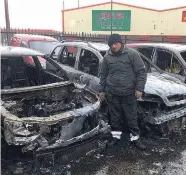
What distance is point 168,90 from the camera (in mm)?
5055

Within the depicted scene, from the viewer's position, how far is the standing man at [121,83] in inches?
170

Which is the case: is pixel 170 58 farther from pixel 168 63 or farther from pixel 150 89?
pixel 150 89

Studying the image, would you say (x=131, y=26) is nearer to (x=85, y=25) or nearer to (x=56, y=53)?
(x=85, y=25)

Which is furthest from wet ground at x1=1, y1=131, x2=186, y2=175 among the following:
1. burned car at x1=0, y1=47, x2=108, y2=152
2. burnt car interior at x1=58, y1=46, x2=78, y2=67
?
burnt car interior at x1=58, y1=46, x2=78, y2=67

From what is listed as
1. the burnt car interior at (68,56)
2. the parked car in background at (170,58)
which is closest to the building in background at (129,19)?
the parked car in background at (170,58)

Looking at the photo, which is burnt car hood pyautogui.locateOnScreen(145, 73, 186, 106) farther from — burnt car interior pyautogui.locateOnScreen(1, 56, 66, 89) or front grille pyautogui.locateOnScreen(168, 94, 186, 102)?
burnt car interior pyautogui.locateOnScreen(1, 56, 66, 89)

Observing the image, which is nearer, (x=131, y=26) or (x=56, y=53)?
(x=56, y=53)

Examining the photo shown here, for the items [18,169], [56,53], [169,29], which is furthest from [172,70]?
[169,29]

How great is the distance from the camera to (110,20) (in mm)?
20828

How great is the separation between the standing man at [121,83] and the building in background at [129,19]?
17.0 m

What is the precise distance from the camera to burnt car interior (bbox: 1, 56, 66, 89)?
5.07 metres

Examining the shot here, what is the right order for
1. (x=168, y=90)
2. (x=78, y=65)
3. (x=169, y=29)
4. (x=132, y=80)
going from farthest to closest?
(x=169, y=29) < (x=78, y=65) < (x=168, y=90) < (x=132, y=80)

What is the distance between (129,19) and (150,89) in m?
17.0

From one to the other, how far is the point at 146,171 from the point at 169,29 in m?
18.2
